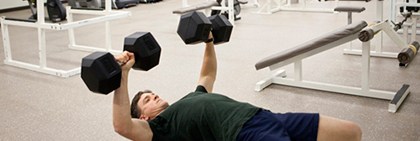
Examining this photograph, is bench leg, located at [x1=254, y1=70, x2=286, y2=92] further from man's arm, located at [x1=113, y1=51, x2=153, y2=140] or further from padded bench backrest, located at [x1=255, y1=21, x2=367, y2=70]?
man's arm, located at [x1=113, y1=51, x2=153, y2=140]

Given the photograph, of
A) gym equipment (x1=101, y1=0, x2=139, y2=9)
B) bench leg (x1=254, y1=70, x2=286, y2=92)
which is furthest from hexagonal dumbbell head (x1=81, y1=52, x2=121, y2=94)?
gym equipment (x1=101, y1=0, x2=139, y2=9)

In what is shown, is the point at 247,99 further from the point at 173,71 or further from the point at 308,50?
the point at 173,71

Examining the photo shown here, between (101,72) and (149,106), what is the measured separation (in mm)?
433

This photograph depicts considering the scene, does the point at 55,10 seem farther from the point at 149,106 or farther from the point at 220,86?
the point at 149,106

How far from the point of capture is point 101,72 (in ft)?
3.69

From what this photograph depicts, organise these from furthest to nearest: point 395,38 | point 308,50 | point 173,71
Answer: point 173,71, point 395,38, point 308,50

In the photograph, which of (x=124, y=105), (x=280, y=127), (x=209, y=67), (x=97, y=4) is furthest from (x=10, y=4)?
(x=280, y=127)

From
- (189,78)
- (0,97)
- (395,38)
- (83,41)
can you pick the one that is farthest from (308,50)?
(83,41)

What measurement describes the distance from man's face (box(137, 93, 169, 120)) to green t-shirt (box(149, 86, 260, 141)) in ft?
0.34

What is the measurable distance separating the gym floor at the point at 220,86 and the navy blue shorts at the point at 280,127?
72cm

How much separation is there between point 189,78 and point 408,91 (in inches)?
60.9

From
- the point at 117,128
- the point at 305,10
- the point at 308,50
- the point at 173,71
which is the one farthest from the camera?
the point at 305,10

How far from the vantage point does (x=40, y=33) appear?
3.38 m

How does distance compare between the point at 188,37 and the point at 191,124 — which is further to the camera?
the point at 188,37
